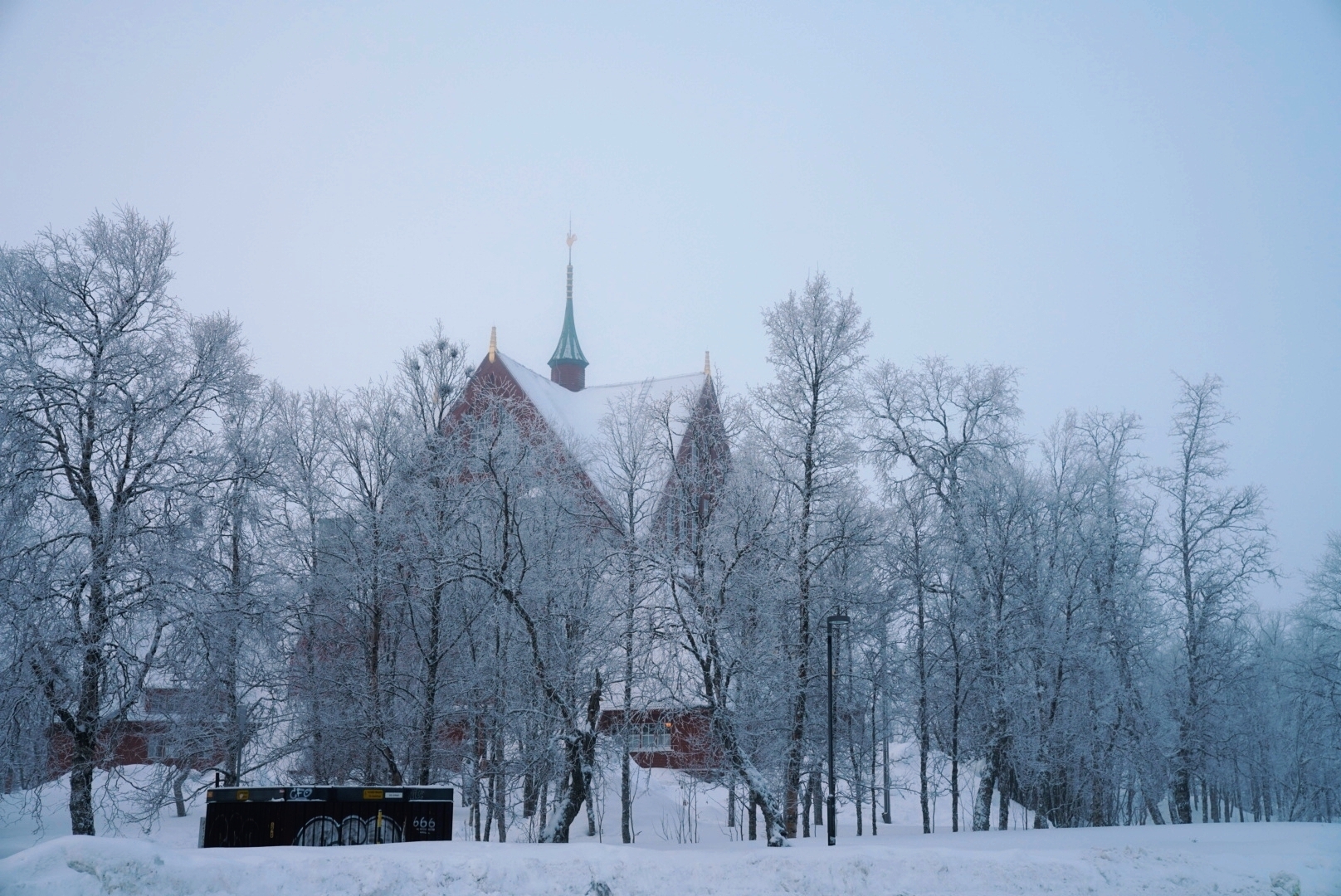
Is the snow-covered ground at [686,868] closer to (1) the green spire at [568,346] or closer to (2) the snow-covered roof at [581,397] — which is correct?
(2) the snow-covered roof at [581,397]

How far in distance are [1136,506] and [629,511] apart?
647 inches

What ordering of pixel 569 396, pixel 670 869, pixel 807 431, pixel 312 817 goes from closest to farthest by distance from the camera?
pixel 670 869 < pixel 312 817 < pixel 807 431 < pixel 569 396

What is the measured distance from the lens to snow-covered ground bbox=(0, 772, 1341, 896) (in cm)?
1135

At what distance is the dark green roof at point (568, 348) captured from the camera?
6012 centimetres

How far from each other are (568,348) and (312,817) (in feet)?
153

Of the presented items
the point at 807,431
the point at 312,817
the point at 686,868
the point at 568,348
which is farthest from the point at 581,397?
the point at 686,868

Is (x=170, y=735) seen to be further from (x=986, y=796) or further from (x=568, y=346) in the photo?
(x=568, y=346)

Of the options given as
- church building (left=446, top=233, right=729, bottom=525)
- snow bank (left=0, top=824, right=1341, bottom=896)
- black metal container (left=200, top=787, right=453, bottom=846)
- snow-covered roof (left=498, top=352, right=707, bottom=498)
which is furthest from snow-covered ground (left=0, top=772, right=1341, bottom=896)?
snow-covered roof (left=498, top=352, right=707, bottom=498)

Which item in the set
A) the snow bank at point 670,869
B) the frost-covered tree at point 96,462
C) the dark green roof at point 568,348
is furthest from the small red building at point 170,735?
the dark green roof at point 568,348

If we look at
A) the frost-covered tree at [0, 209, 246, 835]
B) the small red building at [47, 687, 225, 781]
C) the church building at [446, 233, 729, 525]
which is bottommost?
the small red building at [47, 687, 225, 781]

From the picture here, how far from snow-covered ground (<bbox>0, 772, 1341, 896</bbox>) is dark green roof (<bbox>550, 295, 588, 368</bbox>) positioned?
45.4m

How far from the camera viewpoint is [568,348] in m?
60.6

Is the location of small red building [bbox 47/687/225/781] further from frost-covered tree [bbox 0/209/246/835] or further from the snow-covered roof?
the snow-covered roof

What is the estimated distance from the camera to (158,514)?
57.4ft
